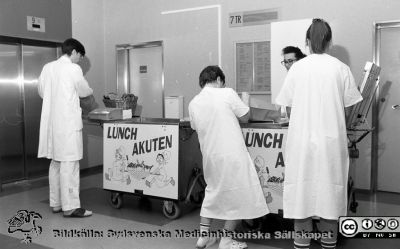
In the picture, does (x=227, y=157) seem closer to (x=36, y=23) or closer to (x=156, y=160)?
(x=156, y=160)

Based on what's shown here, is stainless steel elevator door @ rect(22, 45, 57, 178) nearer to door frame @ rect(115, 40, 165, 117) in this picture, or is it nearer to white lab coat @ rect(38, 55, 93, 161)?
door frame @ rect(115, 40, 165, 117)

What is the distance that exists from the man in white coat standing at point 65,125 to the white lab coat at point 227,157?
1.40 metres

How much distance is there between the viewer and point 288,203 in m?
2.49

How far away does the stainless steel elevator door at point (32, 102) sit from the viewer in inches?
214

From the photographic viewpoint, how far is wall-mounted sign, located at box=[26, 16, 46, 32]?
5.27 m

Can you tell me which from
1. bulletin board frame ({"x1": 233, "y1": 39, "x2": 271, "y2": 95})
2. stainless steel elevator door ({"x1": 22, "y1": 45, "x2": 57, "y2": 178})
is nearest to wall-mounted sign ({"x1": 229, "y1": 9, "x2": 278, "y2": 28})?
bulletin board frame ({"x1": 233, "y1": 39, "x2": 271, "y2": 95})

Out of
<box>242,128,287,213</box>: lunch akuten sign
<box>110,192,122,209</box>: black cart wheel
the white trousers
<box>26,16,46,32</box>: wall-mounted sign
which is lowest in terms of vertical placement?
<box>110,192,122,209</box>: black cart wheel

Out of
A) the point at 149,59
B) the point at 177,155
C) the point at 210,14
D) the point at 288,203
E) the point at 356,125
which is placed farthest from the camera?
the point at 149,59

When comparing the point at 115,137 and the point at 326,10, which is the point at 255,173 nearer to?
the point at 115,137

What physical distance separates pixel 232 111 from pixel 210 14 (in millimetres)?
2837

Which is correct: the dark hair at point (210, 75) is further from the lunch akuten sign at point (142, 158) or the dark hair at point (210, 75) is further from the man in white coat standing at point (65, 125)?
the man in white coat standing at point (65, 125)

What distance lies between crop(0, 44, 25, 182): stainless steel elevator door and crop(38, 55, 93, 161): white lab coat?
5.38 ft

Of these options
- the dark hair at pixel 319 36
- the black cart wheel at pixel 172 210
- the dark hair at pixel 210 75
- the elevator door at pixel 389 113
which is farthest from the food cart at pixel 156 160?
the elevator door at pixel 389 113

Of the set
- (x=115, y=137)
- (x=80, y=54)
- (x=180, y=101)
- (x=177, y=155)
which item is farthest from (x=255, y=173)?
(x=180, y=101)
